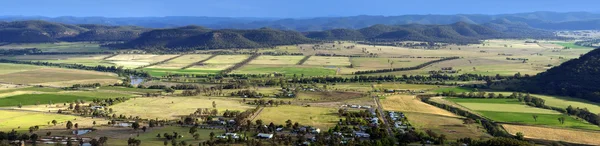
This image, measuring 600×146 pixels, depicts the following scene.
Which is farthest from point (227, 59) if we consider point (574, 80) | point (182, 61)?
point (574, 80)

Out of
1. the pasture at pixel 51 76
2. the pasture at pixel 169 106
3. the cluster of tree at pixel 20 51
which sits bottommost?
the pasture at pixel 169 106

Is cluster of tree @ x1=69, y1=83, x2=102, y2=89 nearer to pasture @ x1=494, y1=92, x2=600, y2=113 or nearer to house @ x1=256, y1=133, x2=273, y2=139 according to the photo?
house @ x1=256, y1=133, x2=273, y2=139

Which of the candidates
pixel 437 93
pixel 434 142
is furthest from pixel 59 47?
pixel 434 142

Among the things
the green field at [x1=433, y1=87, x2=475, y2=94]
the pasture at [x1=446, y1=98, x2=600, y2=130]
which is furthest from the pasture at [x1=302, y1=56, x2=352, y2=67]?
the pasture at [x1=446, y1=98, x2=600, y2=130]

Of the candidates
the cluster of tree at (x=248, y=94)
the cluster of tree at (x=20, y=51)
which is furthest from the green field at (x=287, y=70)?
the cluster of tree at (x=20, y=51)

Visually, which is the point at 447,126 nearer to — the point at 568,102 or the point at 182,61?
the point at 568,102

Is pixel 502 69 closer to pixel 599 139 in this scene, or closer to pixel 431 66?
pixel 431 66

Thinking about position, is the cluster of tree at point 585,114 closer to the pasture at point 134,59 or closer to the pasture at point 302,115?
the pasture at point 302,115
